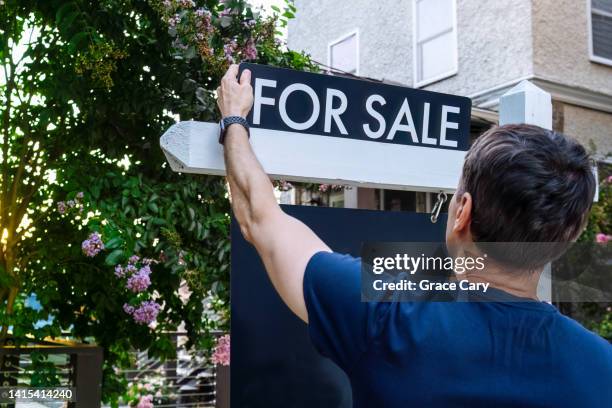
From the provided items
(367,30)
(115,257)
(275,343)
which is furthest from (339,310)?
(367,30)

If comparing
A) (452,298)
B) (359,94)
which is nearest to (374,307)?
(452,298)

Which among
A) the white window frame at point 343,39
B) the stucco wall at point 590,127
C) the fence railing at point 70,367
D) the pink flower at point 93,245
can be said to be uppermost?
the white window frame at point 343,39

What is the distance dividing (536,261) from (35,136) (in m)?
3.52

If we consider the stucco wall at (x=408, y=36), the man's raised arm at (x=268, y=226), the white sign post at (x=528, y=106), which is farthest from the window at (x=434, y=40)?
the man's raised arm at (x=268, y=226)

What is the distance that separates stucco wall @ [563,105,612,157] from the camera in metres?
9.84

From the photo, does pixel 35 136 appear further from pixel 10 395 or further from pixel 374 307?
pixel 374 307

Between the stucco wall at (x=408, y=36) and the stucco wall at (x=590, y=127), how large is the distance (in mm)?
1010

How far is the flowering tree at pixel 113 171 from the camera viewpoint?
3.53 meters

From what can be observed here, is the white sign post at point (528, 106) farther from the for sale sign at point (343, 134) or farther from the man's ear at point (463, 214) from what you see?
the man's ear at point (463, 214)

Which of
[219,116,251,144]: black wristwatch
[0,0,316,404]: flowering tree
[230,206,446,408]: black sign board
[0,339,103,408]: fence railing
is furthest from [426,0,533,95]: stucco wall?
[219,116,251,144]: black wristwatch

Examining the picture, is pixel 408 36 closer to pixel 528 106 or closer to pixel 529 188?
pixel 528 106

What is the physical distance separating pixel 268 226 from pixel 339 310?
268 mm

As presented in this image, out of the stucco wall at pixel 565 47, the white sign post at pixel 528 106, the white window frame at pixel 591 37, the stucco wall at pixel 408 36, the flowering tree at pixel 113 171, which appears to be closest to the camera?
the white sign post at pixel 528 106

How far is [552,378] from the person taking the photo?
114cm
